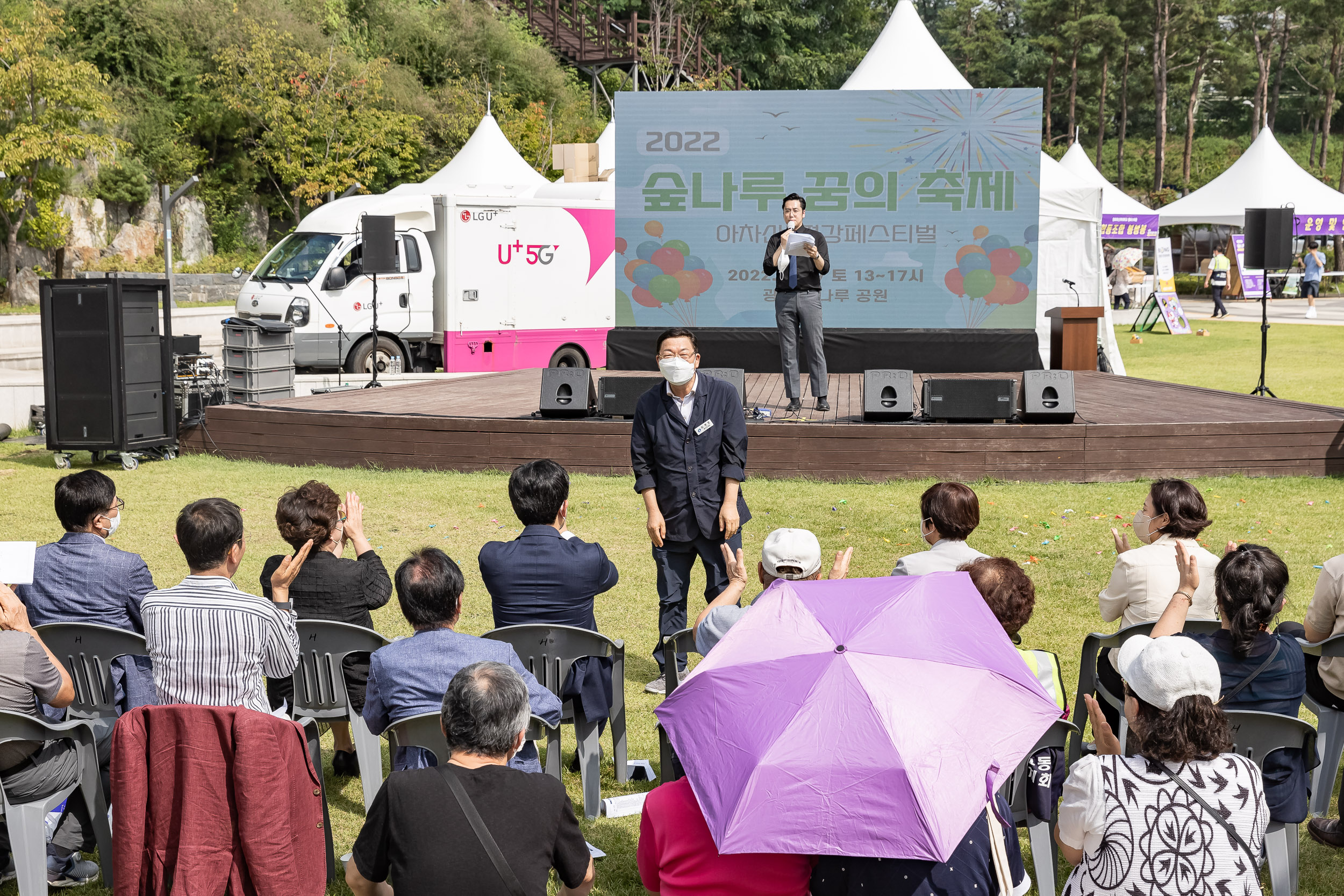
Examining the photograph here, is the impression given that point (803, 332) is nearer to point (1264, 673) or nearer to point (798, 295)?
point (798, 295)

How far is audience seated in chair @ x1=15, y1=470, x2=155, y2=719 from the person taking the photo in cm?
409

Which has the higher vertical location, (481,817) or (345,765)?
(481,817)

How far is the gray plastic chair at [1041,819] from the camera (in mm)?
3275

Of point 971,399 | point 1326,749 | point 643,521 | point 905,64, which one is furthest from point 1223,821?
point 905,64

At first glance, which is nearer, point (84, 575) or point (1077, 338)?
point (84, 575)

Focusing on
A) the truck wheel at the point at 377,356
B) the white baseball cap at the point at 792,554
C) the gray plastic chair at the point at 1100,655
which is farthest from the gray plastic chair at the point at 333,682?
the truck wheel at the point at 377,356

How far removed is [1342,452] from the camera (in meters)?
9.80

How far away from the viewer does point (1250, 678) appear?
343 centimetres

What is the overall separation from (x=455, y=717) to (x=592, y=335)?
50.0 ft

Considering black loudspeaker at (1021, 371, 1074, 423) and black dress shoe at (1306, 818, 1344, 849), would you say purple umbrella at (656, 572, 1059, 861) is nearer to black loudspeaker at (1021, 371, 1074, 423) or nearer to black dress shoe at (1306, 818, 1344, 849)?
black dress shoe at (1306, 818, 1344, 849)

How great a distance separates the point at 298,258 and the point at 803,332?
27.1ft

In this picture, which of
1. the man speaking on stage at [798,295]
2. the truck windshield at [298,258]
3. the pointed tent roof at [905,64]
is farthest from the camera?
the pointed tent roof at [905,64]

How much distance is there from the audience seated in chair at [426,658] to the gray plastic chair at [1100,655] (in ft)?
5.95

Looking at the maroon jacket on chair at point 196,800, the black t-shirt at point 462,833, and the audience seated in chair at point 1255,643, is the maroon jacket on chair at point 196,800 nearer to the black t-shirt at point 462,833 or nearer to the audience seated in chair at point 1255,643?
the black t-shirt at point 462,833
